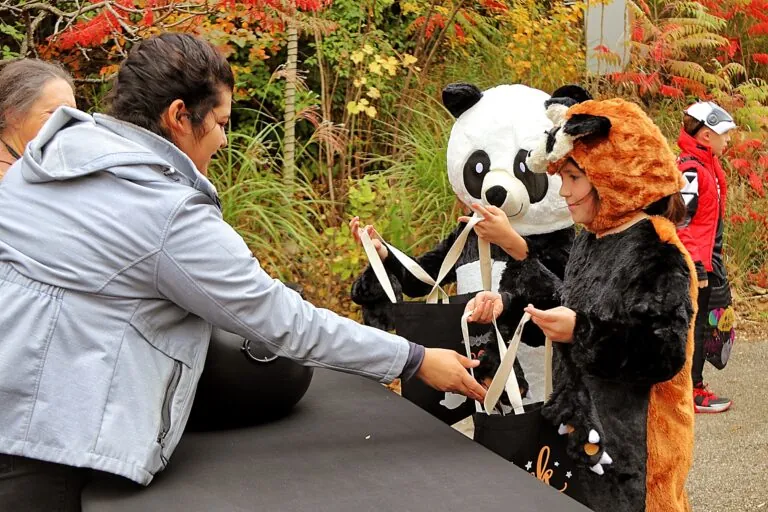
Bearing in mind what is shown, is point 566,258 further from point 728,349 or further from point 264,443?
point 728,349

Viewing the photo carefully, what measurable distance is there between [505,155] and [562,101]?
302 millimetres

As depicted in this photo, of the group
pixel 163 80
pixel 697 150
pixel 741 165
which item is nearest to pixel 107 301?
pixel 163 80

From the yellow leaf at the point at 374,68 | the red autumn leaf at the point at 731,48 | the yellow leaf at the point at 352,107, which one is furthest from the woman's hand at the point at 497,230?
the red autumn leaf at the point at 731,48

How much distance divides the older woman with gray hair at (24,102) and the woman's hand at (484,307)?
1.68m

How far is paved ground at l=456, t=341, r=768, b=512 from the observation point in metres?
3.87

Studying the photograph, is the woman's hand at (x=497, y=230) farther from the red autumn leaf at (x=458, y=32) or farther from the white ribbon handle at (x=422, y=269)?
the red autumn leaf at (x=458, y=32)

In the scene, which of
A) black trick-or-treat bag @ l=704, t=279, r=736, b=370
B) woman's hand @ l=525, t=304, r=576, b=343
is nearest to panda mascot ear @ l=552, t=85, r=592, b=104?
woman's hand @ l=525, t=304, r=576, b=343

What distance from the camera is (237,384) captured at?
2.17 m

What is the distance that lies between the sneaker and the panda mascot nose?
2.81 metres

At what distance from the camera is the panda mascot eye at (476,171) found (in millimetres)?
2977

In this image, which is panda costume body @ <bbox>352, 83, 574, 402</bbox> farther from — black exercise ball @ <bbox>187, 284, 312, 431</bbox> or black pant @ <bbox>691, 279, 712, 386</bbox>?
black pant @ <bbox>691, 279, 712, 386</bbox>

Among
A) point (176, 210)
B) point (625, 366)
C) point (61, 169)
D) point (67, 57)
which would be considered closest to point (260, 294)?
point (176, 210)

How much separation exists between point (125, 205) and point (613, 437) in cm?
133

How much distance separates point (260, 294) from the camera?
184cm
